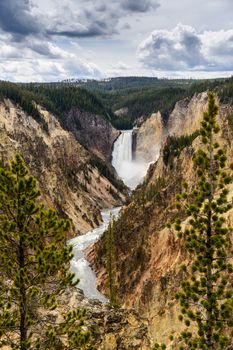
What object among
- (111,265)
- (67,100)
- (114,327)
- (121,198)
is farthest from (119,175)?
(114,327)

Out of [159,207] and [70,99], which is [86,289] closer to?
[159,207]

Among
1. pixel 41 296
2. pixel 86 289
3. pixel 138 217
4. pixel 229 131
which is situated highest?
pixel 229 131

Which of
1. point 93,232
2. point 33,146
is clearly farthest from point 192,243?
point 33,146

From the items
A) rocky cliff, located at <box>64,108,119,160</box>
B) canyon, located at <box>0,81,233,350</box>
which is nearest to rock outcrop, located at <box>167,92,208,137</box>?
canyon, located at <box>0,81,233,350</box>

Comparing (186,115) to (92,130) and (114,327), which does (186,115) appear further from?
(114,327)

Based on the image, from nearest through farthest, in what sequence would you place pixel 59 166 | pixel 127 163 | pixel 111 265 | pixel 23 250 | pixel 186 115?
pixel 23 250
pixel 111 265
pixel 59 166
pixel 127 163
pixel 186 115

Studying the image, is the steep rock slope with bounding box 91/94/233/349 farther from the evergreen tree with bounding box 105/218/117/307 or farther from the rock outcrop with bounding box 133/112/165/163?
the rock outcrop with bounding box 133/112/165/163
